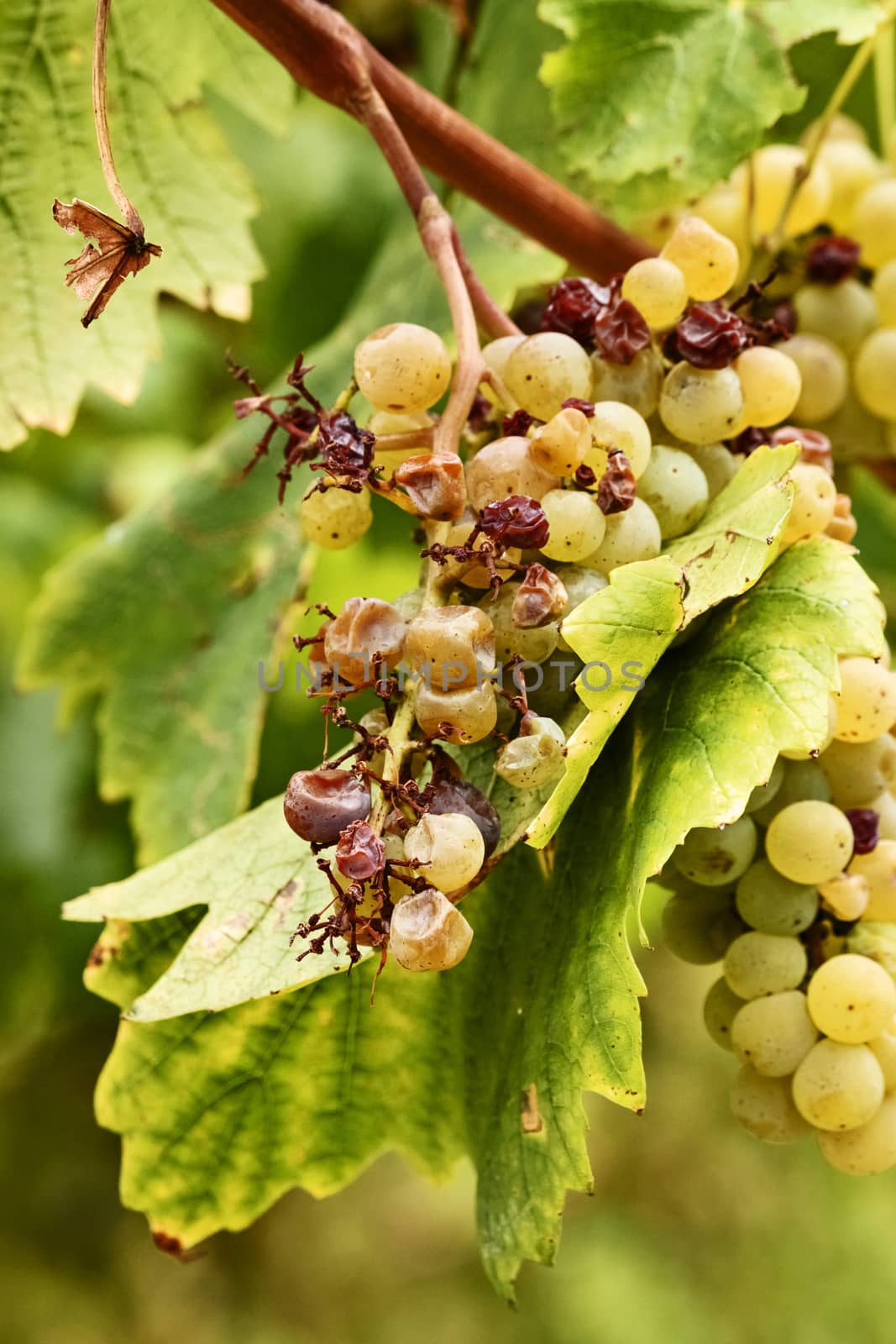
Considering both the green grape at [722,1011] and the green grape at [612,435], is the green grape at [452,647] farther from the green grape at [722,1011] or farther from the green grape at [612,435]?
the green grape at [722,1011]

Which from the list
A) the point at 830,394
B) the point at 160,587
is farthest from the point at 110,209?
the point at 830,394

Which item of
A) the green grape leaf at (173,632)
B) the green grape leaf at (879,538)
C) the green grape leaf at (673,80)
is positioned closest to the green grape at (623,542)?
the green grape leaf at (673,80)

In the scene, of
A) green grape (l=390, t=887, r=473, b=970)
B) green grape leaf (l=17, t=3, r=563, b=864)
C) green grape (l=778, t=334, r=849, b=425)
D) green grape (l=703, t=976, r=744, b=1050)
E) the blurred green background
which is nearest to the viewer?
green grape (l=390, t=887, r=473, b=970)

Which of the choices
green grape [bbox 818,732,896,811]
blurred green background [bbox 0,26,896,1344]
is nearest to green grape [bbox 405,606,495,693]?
green grape [bbox 818,732,896,811]

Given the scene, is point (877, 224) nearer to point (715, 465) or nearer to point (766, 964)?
point (715, 465)

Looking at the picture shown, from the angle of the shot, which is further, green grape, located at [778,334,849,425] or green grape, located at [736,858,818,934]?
green grape, located at [778,334,849,425]

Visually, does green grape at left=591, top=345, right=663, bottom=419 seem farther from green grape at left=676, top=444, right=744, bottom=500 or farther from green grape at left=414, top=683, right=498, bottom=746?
green grape at left=414, top=683, right=498, bottom=746

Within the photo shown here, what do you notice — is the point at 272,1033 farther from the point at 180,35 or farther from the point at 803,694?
the point at 180,35
